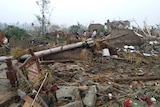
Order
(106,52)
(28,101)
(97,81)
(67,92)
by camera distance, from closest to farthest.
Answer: (28,101) → (67,92) → (97,81) → (106,52)

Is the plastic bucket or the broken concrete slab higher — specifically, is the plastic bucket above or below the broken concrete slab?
above

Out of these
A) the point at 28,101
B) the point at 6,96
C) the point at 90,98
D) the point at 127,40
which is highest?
the point at 127,40

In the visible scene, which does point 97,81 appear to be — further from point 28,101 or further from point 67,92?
point 28,101

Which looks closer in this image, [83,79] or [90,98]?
[90,98]

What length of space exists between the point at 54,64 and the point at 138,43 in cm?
604

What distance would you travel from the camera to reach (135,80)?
648 centimetres

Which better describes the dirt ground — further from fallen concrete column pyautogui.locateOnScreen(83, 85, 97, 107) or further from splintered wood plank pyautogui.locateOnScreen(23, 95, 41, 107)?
splintered wood plank pyautogui.locateOnScreen(23, 95, 41, 107)

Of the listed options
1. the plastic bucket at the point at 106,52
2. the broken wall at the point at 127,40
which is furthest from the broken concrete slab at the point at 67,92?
the broken wall at the point at 127,40

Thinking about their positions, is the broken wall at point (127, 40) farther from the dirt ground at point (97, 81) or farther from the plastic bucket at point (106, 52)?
the plastic bucket at point (106, 52)

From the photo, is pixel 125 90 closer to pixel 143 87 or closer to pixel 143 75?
pixel 143 87

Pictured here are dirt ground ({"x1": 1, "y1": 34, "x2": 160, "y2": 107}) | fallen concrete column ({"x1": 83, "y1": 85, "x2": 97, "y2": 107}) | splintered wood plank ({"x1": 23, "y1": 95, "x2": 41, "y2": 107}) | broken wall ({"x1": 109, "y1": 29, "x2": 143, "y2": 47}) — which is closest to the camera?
splintered wood plank ({"x1": 23, "y1": 95, "x2": 41, "y2": 107})

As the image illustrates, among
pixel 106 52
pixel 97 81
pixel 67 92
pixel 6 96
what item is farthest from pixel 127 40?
pixel 6 96

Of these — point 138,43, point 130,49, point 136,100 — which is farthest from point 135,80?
point 138,43

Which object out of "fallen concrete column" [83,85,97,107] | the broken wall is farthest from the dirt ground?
the broken wall
